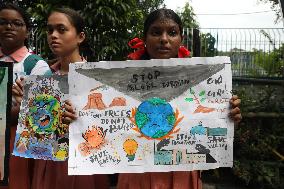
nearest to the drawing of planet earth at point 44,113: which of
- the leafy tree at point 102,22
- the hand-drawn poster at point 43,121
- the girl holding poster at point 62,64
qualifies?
the hand-drawn poster at point 43,121

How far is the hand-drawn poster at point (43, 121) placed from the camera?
2.29 m

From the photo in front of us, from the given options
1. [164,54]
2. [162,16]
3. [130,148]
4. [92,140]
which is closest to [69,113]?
[92,140]

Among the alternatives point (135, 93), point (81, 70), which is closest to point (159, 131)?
point (135, 93)

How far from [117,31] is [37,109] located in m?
4.71

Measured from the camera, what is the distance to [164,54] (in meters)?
2.24

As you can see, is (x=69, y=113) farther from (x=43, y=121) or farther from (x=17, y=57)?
(x=17, y=57)

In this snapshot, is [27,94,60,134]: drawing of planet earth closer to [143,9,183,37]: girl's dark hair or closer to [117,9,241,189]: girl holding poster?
[117,9,241,189]: girl holding poster

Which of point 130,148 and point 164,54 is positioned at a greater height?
point 164,54

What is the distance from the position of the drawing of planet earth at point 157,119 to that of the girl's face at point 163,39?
10.9 inches

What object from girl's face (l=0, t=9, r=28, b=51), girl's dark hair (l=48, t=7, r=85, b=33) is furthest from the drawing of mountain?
girl's face (l=0, t=9, r=28, b=51)

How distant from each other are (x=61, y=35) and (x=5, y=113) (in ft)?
1.88

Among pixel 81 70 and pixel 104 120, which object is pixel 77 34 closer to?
pixel 81 70

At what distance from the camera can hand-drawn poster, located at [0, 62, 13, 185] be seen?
2.31 metres

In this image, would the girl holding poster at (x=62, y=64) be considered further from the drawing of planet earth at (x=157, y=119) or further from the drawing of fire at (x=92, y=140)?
the drawing of planet earth at (x=157, y=119)
